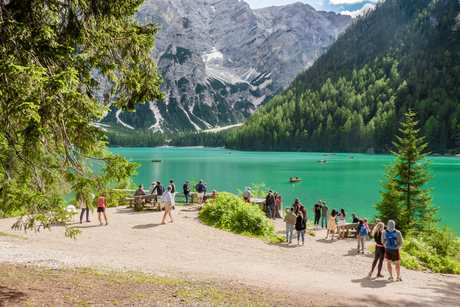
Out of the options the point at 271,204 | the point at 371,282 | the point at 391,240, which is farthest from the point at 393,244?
the point at 271,204

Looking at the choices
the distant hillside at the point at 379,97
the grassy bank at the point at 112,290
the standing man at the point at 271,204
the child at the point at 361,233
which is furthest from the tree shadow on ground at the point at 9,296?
the distant hillside at the point at 379,97

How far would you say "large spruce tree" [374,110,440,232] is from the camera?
2022 cm

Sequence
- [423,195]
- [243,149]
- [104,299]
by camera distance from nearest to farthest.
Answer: [104,299] < [423,195] < [243,149]

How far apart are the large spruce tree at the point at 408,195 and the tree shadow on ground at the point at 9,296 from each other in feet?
68.8

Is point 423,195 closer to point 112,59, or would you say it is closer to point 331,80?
point 112,59

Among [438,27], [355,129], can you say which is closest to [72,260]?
[355,129]

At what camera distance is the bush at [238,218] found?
53.3ft

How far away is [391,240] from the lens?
10219 mm

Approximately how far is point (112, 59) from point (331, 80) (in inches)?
7486

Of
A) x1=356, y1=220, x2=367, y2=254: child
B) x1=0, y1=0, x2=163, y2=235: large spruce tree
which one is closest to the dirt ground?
x1=356, y1=220, x2=367, y2=254: child

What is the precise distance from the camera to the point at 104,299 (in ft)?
21.5

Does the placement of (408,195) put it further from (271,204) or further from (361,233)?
(271,204)

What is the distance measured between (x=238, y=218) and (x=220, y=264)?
6.17m

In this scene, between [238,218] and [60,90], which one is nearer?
[60,90]
